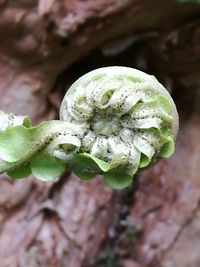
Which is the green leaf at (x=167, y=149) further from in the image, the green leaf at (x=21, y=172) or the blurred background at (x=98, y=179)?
the blurred background at (x=98, y=179)

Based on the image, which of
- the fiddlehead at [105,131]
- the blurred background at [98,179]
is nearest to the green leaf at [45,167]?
the fiddlehead at [105,131]

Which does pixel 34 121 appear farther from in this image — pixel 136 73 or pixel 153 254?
pixel 136 73

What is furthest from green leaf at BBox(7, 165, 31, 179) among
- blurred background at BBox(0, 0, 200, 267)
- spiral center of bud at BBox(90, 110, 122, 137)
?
Answer: blurred background at BBox(0, 0, 200, 267)

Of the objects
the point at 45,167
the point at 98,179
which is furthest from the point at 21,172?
the point at 98,179

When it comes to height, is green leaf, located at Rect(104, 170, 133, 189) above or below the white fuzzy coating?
below

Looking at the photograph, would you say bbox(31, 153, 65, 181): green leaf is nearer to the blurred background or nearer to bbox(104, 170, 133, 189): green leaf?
bbox(104, 170, 133, 189): green leaf

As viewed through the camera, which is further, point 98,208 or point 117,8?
point 98,208

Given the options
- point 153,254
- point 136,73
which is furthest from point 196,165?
point 136,73
